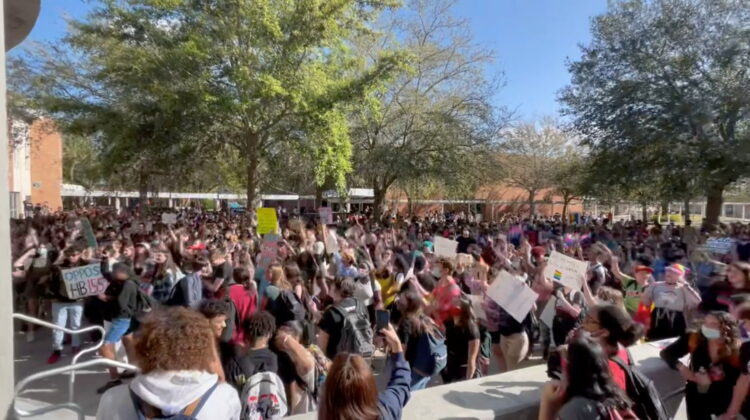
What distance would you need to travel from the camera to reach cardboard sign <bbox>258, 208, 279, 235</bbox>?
9.75 m

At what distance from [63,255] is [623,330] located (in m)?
7.71

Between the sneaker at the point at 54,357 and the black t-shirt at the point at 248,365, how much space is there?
466 centimetres

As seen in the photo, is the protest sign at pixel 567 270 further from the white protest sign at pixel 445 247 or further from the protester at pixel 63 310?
the protester at pixel 63 310

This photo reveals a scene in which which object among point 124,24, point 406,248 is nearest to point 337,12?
point 124,24

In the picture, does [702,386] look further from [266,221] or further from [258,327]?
[266,221]

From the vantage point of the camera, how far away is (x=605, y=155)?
2031cm

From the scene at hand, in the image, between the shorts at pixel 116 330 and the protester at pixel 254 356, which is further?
the shorts at pixel 116 330

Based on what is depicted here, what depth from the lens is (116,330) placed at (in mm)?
5492

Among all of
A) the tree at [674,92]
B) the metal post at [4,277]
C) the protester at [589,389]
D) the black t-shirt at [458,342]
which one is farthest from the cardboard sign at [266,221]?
the tree at [674,92]

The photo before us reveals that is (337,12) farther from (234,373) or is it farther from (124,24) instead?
(234,373)

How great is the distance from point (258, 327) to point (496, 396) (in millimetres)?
1741

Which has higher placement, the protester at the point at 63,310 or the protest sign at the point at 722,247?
the protest sign at the point at 722,247

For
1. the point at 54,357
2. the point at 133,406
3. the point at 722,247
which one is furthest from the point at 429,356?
the point at 722,247

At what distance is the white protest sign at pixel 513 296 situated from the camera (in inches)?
197
